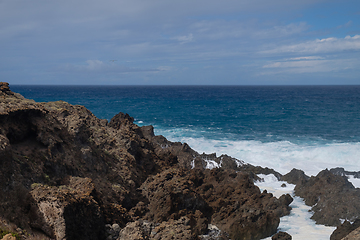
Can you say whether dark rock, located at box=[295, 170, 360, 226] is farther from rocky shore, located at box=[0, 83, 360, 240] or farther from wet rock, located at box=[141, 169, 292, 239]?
wet rock, located at box=[141, 169, 292, 239]

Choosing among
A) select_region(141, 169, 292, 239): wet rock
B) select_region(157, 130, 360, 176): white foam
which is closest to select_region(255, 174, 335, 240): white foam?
select_region(141, 169, 292, 239): wet rock

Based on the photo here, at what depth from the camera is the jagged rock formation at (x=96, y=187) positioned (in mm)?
6473

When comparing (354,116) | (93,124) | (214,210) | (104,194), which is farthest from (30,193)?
(354,116)

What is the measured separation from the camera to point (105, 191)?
29.7ft

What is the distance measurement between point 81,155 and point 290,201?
1299 centimetres

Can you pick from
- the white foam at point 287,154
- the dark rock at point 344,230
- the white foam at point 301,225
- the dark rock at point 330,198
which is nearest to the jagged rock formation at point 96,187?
the white foam at point 301,225

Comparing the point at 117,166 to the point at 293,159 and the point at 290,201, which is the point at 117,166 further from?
the point at 293,159

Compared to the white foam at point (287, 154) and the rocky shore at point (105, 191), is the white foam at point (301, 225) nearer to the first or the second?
the rocky shore at point (105, 191)

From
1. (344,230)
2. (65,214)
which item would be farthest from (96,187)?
(344,230)

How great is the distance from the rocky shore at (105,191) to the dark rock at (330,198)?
66 mm

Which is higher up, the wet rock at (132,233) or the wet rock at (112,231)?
the wet rock at (132,233)

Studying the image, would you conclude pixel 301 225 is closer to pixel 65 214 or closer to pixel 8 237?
pixel 65 214

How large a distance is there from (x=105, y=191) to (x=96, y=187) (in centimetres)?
33

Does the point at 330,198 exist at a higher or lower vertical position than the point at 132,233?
lower
